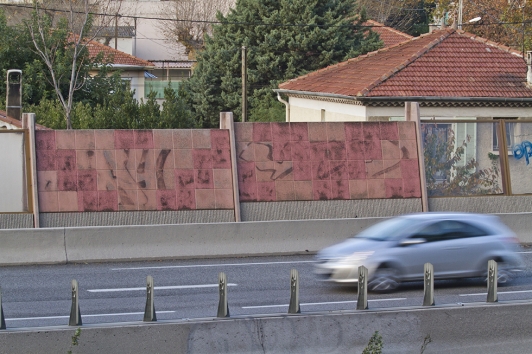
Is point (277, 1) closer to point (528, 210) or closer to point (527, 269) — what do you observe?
point (528, 210)

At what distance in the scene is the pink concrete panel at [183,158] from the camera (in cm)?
1877

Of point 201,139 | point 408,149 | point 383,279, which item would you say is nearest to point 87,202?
point 201,139

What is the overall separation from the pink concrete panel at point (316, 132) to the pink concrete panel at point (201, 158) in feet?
8.27

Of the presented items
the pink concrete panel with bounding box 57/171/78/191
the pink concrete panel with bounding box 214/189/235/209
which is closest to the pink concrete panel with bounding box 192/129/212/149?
the pink concrete panel with bounding box 214/189/235/209

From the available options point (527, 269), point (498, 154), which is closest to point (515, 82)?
point (498, 154)

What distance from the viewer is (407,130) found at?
65.6 feet

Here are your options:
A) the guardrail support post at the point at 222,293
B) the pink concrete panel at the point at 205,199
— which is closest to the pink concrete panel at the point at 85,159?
the pink concrete panel at the point at 205,199

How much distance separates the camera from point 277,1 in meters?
45.2

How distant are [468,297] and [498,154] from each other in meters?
8.14

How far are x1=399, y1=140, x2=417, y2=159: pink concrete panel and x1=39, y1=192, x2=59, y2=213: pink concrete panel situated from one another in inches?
322

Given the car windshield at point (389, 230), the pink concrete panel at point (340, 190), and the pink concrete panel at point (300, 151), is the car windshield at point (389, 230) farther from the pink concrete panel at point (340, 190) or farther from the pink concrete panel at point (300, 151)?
the pink concrete panel at point (300, 151)

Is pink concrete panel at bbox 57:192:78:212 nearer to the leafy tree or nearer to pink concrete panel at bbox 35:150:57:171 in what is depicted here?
pink concrete panel at bbox 35:150:57:171

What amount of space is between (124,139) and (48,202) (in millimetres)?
2207

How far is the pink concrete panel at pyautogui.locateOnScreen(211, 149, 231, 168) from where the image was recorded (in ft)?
62.0
